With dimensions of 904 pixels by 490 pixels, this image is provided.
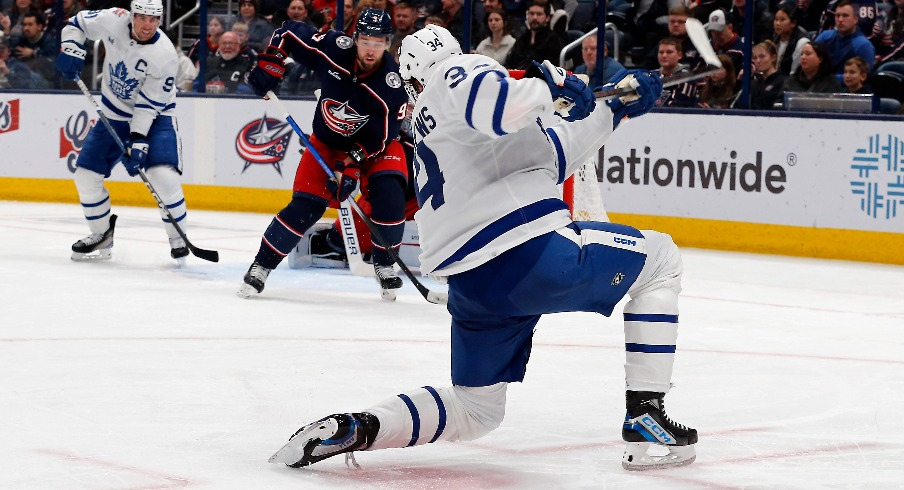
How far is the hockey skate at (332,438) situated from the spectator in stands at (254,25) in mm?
6827

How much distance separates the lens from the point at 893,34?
280 inches

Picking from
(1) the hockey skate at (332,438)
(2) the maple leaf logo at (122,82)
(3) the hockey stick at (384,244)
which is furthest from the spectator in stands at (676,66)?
(1) the hockey skate at (332,438)

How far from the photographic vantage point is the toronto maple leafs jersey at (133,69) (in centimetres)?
614

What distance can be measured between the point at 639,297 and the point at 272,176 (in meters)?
6.61

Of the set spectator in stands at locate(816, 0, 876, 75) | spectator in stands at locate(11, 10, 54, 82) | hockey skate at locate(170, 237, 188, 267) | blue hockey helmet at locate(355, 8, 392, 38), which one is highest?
blue hockey helmet at locate(355, 8, 392, 38)

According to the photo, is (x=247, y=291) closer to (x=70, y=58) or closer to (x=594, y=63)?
(x=70, y=58)

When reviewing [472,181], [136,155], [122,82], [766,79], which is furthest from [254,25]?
[472,181]

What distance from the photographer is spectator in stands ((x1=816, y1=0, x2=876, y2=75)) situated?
7.10 metres

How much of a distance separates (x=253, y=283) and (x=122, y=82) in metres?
1.47

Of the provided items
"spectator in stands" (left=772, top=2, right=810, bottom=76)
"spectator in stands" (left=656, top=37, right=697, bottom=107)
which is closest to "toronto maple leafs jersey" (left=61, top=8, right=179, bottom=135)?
"spectator in stands" (left=656, top=37, right=697, bottom=107)

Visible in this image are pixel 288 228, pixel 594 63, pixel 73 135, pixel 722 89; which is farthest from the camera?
pixel 73 135

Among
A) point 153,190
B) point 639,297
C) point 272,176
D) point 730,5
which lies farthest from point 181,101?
point 639,297

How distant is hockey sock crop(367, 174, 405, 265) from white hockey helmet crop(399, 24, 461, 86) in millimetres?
2837

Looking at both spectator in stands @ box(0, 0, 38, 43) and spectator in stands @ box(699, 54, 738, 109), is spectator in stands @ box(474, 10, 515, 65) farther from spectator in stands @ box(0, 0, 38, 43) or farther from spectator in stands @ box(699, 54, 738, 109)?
spectator in stands @ box(0, 0, 38, 43)
